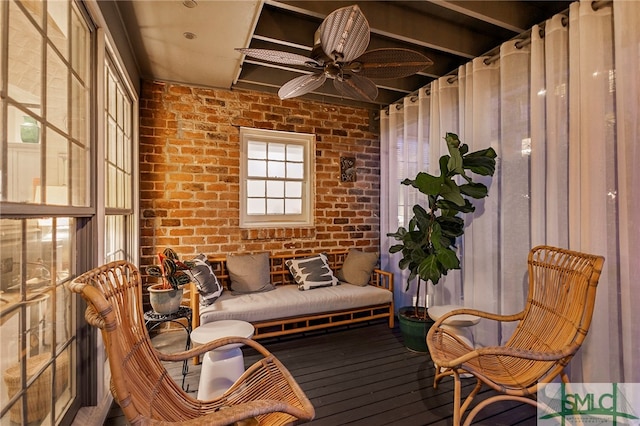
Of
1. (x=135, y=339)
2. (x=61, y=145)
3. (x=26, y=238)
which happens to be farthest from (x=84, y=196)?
(x=135, y=339)

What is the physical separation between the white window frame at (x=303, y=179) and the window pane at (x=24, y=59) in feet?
7.54

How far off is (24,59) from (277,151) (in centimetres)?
267

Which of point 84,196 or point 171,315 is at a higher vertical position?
point 84,196

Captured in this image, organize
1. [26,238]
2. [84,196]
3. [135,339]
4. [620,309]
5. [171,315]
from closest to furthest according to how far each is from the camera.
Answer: [26,238]
[135,339]
[84,196]
[620,309]
[171,315]

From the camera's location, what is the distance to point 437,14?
95.0 inches

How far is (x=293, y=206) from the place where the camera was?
12.4ft

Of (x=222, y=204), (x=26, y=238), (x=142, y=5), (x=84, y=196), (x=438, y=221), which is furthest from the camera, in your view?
(x=222, y=204)

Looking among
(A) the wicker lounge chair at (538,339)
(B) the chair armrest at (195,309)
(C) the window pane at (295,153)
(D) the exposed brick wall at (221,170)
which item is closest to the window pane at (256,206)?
(D) the exposed brick wall at (221,170)

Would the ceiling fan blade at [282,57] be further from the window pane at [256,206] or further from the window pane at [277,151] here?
the window pane at [256,206]

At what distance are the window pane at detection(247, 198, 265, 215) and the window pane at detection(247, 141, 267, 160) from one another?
520mm

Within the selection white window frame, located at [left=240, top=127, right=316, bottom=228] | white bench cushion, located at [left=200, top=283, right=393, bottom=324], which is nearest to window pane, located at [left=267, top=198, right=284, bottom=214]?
white window frame, located at [left=240, top=127, right=316, bottom=228]

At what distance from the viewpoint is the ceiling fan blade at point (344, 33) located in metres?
1.47

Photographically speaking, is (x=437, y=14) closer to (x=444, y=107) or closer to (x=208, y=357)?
(x=444, y=107)

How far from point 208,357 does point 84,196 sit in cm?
120
